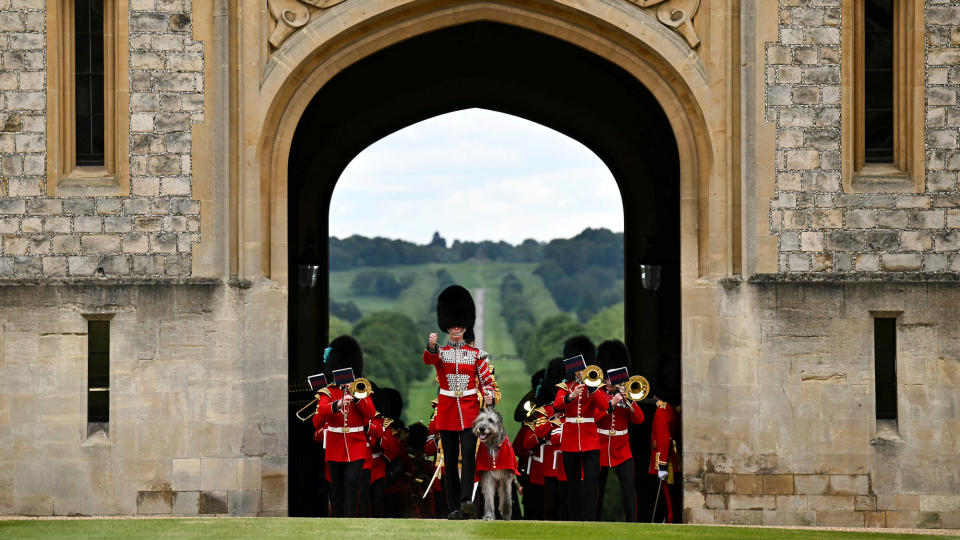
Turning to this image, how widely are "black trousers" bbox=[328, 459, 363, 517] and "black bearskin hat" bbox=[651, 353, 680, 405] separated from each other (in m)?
2.61

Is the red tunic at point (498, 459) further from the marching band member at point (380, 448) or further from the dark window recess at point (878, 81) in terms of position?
the dark window recess at point (878, 81)

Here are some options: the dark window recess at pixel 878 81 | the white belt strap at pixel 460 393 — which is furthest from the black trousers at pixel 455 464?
the dark window recess at pixel 878 81

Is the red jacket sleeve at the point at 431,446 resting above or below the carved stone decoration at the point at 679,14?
below

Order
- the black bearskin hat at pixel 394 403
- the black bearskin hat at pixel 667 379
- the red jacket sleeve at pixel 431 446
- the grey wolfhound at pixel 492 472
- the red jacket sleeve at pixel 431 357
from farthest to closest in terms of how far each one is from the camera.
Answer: the black bearskin hat at pixel 667 379
the black bearskin hat at pixel 394 403
the red jacket sleeve at pixel 431 446
the grey wolfhound at pixel 492 472
the red jacket sleeve at pixel 431 357

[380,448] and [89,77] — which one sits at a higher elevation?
[89,77]

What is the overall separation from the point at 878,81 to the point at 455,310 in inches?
152

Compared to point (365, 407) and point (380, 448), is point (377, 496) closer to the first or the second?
point (380, 448)

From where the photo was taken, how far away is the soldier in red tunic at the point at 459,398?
10719 mm

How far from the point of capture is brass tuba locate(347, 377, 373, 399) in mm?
11109

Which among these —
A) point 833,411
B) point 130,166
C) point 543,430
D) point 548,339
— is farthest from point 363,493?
point 548,339

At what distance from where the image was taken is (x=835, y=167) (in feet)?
38.2

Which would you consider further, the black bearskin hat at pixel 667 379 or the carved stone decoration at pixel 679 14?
the black bearskin hat at pixel 667 379

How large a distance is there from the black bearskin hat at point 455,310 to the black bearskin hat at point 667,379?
2041 mm

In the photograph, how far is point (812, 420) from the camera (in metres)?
11.6
